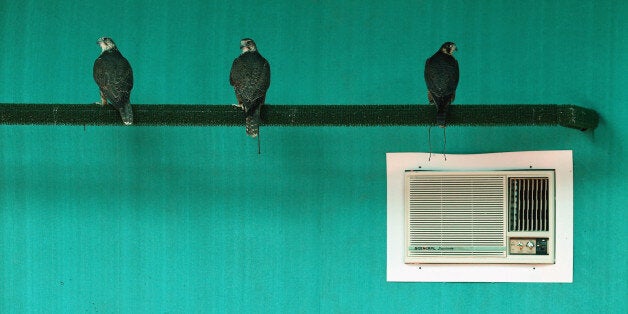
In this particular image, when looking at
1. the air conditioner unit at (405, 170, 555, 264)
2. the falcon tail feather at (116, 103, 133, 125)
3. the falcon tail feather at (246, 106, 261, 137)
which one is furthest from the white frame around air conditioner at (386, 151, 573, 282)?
the falcon tail feather at (116, 103, 133, 125)

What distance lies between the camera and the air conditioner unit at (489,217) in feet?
9.50

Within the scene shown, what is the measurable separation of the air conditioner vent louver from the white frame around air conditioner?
0.05 m

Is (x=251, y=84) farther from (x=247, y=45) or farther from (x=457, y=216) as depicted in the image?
(x=457, y=216)

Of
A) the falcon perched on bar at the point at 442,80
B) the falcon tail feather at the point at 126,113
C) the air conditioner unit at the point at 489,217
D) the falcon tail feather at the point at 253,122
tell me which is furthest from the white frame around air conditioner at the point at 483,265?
the falcon tail feather at the point at 126,113

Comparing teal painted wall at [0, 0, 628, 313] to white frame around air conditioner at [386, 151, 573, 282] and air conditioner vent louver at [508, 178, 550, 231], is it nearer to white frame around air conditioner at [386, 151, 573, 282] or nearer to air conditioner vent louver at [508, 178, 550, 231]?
white frame around air conditioner at [386, 151, 573, 282]

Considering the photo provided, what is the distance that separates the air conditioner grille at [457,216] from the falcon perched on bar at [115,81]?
1.23 m

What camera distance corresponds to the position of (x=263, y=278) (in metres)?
2.98

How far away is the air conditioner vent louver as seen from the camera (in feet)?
9.49

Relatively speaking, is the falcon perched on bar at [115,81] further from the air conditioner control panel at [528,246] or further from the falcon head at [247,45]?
the air conditioner control panel at [528,246]

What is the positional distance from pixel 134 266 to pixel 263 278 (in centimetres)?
56

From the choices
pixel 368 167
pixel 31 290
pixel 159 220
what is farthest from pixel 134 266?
pixel 368 167

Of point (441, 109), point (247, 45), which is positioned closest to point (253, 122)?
point (247, 45)

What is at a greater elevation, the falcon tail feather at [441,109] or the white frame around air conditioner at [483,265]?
the falcon tail feather at [441,109]

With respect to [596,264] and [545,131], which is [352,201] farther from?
[596,264]
